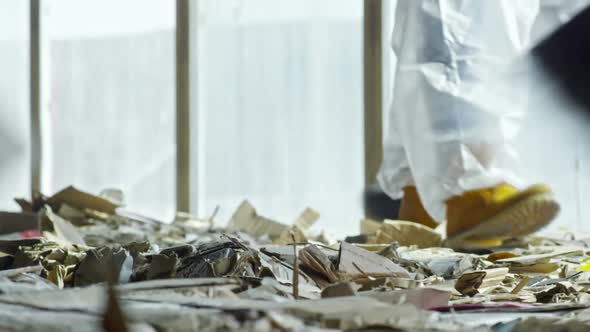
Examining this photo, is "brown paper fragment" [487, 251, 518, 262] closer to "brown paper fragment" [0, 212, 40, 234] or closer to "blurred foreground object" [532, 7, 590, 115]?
"blurred foreground object" [532, 7, 590, 115]

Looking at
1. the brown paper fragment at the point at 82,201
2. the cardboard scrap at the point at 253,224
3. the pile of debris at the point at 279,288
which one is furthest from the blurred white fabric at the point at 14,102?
the pile of debris at the point at 279,288

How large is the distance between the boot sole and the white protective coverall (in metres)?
0.13

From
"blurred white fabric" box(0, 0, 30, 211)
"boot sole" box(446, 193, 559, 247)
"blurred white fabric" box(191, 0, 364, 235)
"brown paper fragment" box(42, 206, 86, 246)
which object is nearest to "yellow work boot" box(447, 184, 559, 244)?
"boot sole" box(446, 193, 559, 247)

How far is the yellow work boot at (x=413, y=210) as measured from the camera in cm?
364

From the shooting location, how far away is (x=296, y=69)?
17.9ft

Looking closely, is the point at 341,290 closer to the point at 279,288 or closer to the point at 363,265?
the point at 279,288

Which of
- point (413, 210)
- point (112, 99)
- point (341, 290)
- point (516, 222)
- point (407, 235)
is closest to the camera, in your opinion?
point (341, 290)

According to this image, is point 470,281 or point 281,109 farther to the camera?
point 281,109

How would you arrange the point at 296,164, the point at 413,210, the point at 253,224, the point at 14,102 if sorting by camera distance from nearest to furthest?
the point at 413,210 < the point at 253,224 < the point at 296,164 < the point at 14,102

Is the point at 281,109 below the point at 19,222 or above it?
above

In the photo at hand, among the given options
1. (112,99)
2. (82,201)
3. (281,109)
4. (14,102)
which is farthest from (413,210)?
(14,102)

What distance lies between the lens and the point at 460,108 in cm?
346

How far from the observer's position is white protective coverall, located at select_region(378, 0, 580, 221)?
3428 millimetres

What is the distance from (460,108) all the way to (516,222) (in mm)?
477
